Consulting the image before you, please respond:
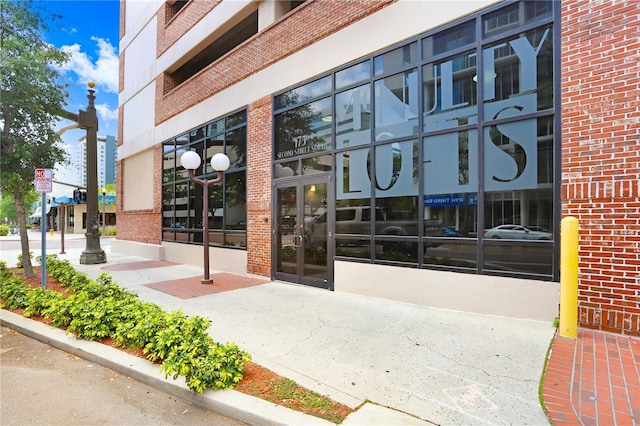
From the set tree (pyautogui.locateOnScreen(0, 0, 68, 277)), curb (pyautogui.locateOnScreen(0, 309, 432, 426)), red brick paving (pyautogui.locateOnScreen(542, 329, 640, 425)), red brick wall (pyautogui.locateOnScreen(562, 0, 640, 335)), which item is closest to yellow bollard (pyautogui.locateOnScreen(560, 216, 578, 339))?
red brick paving (pyautogui.locateOnScreen(542, 329, 640, 425))

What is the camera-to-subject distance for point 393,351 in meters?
3.89

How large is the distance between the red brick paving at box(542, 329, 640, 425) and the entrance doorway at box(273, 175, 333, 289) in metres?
4.37

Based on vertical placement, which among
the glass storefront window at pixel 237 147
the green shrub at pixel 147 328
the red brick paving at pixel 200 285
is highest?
the glass storefront window at pixel 237 147

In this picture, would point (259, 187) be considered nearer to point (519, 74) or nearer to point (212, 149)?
point (212, 149)

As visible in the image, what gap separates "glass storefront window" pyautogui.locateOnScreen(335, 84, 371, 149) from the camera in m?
6.77

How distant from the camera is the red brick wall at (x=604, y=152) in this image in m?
4.09

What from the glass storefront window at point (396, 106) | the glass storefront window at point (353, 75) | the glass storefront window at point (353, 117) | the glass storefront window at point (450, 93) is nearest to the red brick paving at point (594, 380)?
the glass storefront window at point (450, 93)

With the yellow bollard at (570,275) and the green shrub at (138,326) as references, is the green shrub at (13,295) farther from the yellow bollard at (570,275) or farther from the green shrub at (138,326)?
the yellow bollard at (570,275)

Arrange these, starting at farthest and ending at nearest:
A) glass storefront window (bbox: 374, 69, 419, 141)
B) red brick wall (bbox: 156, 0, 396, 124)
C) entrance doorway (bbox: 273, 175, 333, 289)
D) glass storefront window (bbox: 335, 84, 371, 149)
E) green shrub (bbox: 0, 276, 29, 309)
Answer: entrance doorway (bbox: 273, 175, 333, 289), red brick wall (bbox: 156, 0, 396, 124), glass storefront window (bbox: 335, 84, 371, 149), glass storefront window (bbox: 374, 69, 419, 141), green shrub (bbox: 0, 276, 29, 309)

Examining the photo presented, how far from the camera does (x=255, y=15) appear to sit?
1030cm

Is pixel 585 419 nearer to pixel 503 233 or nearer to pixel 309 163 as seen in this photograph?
pixel 503 233

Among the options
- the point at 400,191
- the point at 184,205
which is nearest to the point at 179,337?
the point at 400,191

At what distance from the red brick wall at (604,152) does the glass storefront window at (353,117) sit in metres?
3.28

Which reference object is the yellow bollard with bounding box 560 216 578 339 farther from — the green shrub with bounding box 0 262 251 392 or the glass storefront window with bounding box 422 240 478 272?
the green shrub with bounding box 0 262 251 392
